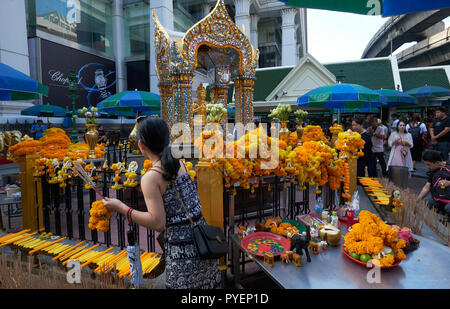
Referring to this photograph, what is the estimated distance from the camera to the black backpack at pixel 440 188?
13.8 ft

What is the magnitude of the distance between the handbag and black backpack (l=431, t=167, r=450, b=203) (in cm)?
415

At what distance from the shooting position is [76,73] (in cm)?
1602

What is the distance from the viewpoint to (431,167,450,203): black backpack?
4.20 m

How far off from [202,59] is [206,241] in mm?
8174

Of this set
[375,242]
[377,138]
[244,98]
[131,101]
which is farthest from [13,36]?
[377,138]

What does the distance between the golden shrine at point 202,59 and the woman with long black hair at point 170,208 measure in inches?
191

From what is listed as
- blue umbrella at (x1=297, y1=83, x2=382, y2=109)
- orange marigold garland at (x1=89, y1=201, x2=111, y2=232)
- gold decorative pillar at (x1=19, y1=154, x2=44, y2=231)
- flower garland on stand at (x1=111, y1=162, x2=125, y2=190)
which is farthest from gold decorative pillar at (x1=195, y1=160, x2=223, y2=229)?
blue umbrella at (x1=297, y1=83, x2=382, y2=109)

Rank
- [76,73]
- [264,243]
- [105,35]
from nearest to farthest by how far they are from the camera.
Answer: [264,243], [76,73], [105,35]

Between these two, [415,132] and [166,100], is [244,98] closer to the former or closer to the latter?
[166,100]

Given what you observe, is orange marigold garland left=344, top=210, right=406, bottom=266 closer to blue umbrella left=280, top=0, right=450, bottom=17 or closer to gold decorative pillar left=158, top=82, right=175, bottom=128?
blue umbrella left=280, top=0, right=450, bottom=17

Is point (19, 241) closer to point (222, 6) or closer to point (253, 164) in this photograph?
point (253, 164)

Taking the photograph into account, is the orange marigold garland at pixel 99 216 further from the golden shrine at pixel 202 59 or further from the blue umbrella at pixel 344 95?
the blue umbrella at pixel 344 95

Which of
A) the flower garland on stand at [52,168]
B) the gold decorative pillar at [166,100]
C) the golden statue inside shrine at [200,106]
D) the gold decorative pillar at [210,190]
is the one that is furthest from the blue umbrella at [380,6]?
the gold decorative pillar at [166,100]
